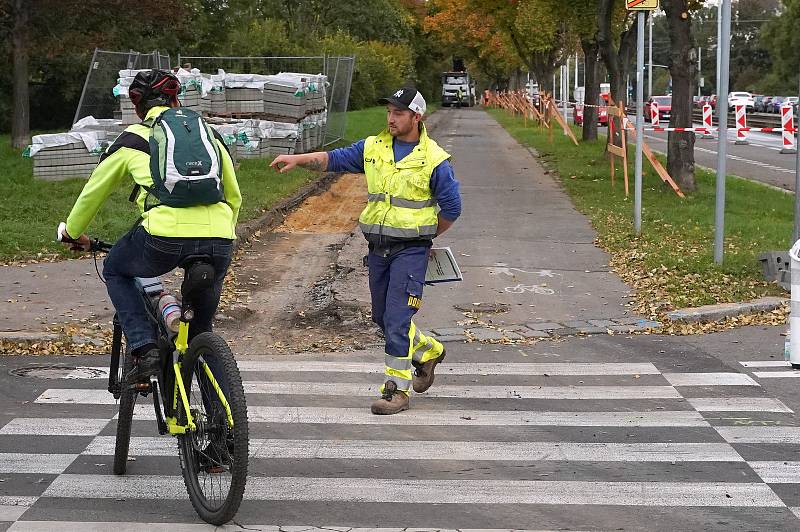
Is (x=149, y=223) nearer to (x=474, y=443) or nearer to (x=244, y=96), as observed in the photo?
(x=474, y=443)

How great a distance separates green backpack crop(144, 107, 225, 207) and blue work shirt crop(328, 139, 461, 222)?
6.31 feet

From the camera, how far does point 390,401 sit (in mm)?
7262

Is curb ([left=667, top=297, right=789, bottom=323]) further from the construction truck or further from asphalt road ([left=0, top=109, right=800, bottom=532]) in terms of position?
the construction truck

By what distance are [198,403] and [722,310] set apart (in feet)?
19.8

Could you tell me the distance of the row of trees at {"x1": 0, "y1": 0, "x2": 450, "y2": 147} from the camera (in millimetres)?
27000

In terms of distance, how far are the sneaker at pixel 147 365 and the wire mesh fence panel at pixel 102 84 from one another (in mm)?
16404

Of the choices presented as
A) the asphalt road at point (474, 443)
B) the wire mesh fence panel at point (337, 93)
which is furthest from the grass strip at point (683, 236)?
the wire mesh fence panel at point (337, 93)

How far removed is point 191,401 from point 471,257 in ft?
26.7

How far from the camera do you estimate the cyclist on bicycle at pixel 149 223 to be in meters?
5.43

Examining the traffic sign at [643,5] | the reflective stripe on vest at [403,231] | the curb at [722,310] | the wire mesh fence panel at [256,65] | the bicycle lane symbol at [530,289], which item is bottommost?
the bicycle lane symbol at [530,289]

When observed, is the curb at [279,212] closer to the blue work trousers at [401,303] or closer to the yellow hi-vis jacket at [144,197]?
the blue work trousers at [401,303]

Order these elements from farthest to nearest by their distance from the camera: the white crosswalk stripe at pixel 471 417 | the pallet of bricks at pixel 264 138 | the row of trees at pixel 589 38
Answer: the pallet of bricks at pixel 264 138 < the row of trees at pixel 589 38 < the white crosswalk stripe at pixel 471 417

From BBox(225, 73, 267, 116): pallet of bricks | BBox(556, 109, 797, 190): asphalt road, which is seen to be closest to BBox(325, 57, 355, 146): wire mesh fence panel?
BBox(225, 73, 267, 116): pallet of bricks

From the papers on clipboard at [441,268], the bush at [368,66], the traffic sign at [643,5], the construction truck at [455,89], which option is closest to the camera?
the papers on clipboard at [441,268]
